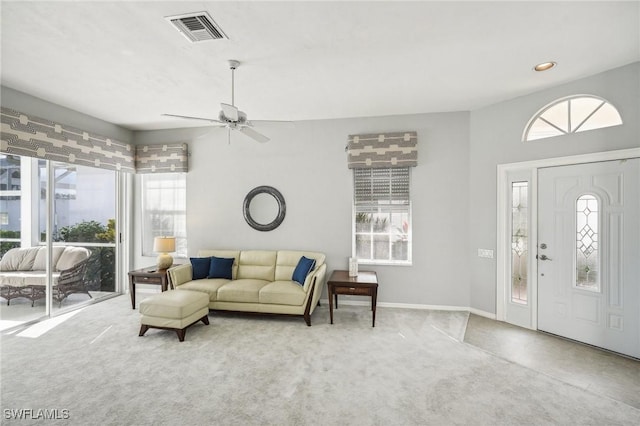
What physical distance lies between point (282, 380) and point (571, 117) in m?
4.25

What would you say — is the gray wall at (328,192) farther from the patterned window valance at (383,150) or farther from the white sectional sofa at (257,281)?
the white sectional sofa at (257,281)

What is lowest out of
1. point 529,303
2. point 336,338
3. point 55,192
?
point 336,338

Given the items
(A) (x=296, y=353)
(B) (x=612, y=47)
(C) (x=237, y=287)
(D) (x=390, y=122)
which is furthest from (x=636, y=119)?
(C) (x=237, y=287)

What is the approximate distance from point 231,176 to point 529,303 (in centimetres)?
477

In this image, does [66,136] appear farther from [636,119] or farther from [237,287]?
[636,119]

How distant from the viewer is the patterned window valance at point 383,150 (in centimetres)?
443

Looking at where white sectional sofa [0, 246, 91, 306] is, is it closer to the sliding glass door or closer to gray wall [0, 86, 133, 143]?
the sliding glass door

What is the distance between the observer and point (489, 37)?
2.55m

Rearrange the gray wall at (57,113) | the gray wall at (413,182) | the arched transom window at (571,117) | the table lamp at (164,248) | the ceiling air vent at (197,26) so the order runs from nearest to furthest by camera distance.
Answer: the ceiling air vent at (197,26)
the arched transom window at (571,117)
the gray wall at (57,113)
the gray wall at (413,182)
the table lamp at (164,248)

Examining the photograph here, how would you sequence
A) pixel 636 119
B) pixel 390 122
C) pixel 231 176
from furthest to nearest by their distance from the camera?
1. pixel 231 176
2. pixel 390 122
3. pixel 636 119

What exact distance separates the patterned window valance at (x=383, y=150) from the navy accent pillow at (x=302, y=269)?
5.25ft

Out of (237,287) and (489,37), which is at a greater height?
(489,37)

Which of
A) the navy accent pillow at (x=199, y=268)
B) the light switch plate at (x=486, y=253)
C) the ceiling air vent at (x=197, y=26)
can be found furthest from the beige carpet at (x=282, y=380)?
the ceiling air vent at (x=197, y=26)

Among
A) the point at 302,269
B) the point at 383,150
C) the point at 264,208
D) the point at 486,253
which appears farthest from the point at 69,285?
the point at 486,253
